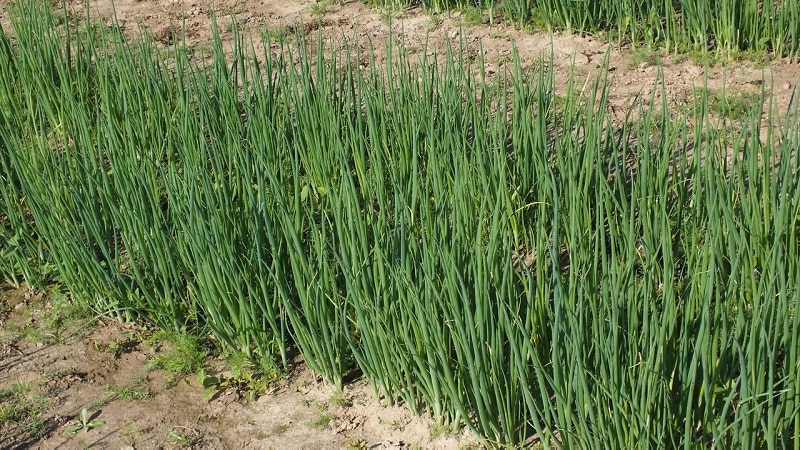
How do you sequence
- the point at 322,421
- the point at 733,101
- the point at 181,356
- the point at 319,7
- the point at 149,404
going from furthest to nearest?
the point at 319,7, the point at 733,101, the point at 181,356, the point at 149,404, the point at 322,421

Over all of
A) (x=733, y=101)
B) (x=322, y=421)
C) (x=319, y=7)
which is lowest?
(x=322, y=421)

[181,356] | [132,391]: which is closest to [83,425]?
[132,391]

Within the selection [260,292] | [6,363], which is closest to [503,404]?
[260,292]

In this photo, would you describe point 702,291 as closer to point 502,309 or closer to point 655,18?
point 502,309

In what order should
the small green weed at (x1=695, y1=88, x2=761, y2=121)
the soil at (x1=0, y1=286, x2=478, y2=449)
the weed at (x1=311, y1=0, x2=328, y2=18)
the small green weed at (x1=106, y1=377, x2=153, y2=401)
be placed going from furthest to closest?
the weed at (x1=311, y1=0, x2=328, y2=18) < the small green weed at (x1=695, y1=88, x2=761, y2=121) < the small green weed at (x1=106, y1=377, x2=153, y2=401) < the soil at (x1=0, y1=286, x2=478, y2=449)

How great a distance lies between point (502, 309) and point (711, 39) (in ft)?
9.64

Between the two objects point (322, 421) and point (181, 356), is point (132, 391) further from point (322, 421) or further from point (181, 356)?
point (322, 421)

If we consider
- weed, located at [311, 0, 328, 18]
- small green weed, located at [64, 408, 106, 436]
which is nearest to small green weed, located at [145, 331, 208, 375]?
small green weed, located at [64, 408, 106, 436]

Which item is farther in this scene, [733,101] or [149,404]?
[733,101]

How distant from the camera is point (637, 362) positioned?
6.60 feet

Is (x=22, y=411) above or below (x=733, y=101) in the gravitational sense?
below

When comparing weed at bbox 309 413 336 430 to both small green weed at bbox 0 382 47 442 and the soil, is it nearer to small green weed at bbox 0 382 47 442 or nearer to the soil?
the soil

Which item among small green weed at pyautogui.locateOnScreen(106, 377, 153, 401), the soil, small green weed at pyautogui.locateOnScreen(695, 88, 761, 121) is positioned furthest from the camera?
small green weed at pyautogui.locateOnScreen(695, 88, 761, 121)

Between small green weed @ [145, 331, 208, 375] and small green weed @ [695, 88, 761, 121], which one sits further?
small green weed @ [695, 88, 761, 121]
